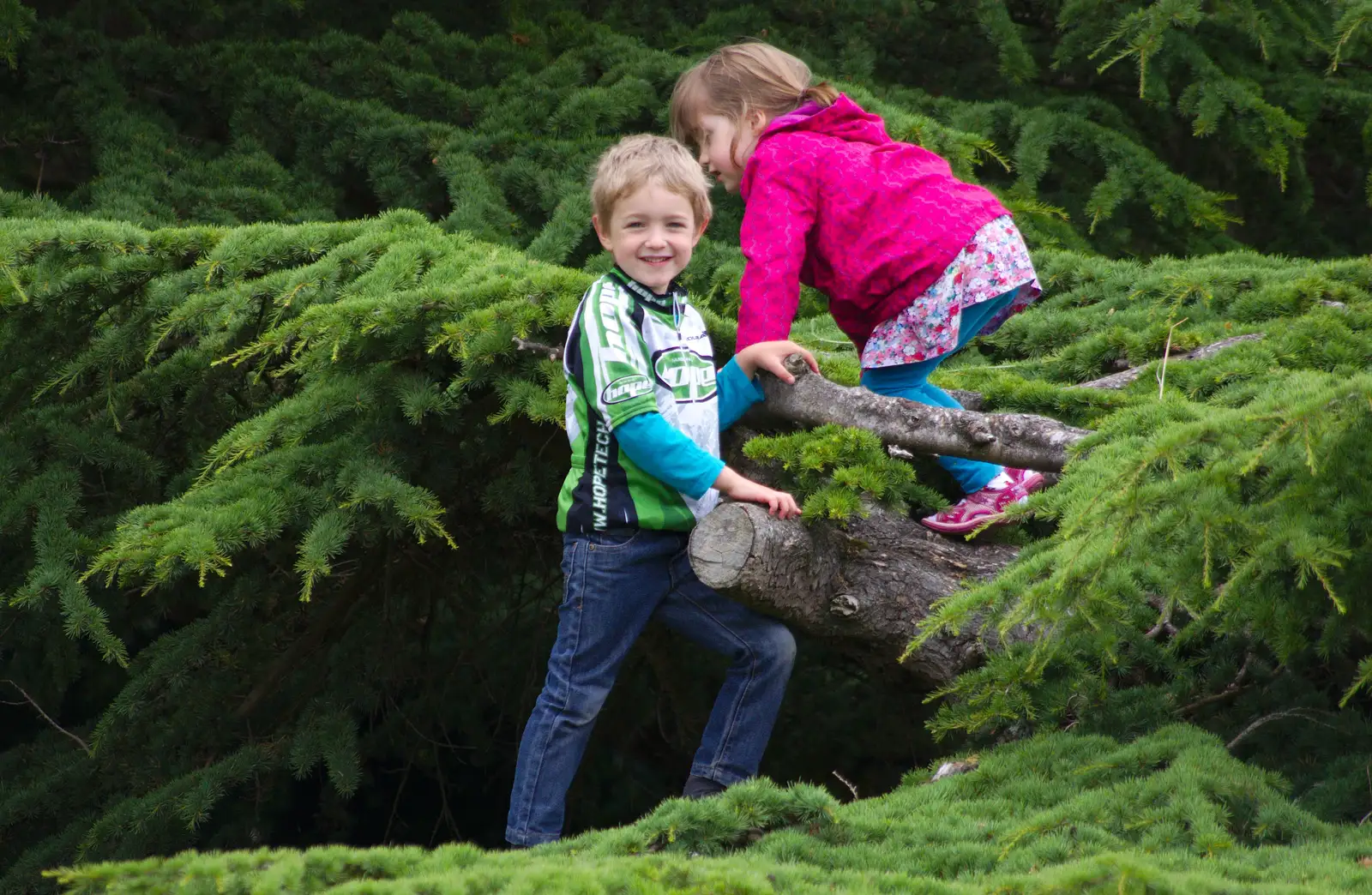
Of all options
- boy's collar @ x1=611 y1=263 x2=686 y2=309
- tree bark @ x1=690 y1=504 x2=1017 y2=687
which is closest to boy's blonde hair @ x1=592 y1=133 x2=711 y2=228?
boy's collar @ x1=611 y1=263 x2=686 y2=309

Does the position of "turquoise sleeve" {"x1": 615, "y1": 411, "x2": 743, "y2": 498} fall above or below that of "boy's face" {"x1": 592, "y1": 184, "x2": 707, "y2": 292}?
below

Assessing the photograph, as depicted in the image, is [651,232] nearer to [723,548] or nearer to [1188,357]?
[723,548]

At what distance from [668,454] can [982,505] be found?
1.13m

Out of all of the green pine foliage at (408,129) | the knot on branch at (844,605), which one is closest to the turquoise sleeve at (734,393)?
the knot on branch at (844,605)

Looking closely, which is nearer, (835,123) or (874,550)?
(874,550)

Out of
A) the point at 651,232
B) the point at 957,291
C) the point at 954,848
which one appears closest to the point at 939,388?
the point at 957,291

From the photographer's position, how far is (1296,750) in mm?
2895

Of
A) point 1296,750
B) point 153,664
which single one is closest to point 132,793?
point 153,664

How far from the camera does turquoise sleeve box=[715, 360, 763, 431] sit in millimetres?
3439

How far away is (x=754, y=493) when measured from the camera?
9.61ft

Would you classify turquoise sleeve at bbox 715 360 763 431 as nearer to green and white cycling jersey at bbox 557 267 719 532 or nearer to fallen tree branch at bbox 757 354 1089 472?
fallen tree branch at bbox 757 354 1089 472

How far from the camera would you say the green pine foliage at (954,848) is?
1943mm

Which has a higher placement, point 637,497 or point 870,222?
point 870,222

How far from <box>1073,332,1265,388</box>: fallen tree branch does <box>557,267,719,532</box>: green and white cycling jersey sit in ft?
4.55
